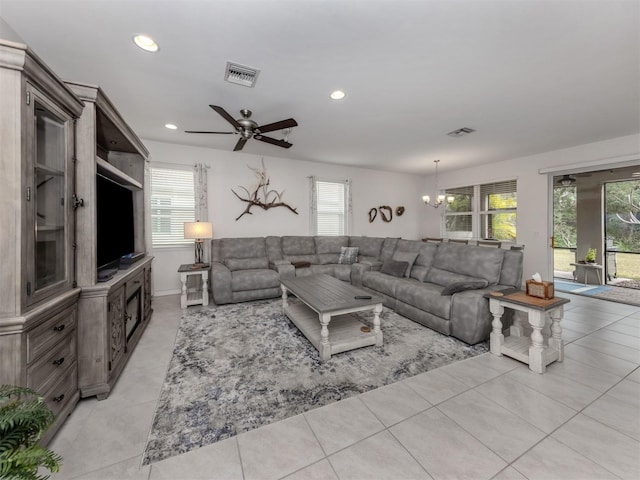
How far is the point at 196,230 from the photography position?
413 cm

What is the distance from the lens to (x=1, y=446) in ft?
2.64

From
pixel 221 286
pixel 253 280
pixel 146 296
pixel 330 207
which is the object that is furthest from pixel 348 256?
pixel 146 296

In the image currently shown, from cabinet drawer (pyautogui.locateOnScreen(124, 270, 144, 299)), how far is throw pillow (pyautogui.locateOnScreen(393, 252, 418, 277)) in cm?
349

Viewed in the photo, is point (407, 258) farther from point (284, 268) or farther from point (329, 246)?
point (284, 268)

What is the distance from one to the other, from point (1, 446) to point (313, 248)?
4853mm

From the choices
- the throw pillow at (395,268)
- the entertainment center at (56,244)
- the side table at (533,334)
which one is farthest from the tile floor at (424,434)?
the throw pillow at (395,268)

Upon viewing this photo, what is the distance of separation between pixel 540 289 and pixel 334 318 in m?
2.03

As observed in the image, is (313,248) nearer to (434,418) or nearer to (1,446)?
(434,418)

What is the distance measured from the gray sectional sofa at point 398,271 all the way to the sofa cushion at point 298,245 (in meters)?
0.02

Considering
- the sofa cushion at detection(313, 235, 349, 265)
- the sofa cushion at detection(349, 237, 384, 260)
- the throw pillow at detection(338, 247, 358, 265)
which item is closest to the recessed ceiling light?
the sofa cushion at detection(313, 235, 349, 265)

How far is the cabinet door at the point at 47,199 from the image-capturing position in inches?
52.8

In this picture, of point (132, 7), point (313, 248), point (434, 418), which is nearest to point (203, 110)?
point (132, 7)

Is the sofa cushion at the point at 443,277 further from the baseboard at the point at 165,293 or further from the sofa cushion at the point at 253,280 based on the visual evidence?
the baseboard at the point at 165,293

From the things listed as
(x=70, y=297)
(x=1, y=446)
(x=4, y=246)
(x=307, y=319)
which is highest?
(x=4, y=246)
